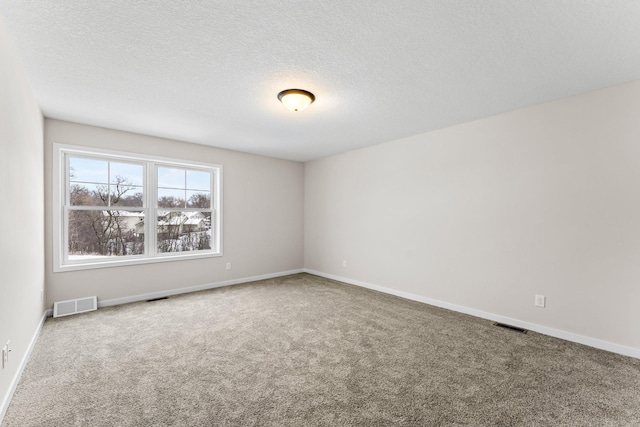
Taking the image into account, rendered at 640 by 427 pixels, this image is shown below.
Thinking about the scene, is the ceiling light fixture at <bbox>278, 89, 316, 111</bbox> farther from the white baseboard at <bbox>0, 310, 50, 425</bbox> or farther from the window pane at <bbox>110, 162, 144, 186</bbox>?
the white baseboard at <bbox>0, 310, 50, 425</bbox>

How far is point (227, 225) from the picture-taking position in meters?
5.18

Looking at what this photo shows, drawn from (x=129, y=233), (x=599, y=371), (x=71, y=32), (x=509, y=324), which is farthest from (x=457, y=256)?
(x=129, y=233)

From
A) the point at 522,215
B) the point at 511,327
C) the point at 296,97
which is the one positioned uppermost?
the point at 296,97

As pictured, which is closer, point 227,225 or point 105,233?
point 105,233

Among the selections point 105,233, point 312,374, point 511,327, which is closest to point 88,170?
point 105,233

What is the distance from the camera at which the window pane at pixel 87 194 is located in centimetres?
387

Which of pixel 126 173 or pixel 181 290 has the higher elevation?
pixel 126 173

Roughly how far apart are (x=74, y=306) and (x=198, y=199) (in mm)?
2182

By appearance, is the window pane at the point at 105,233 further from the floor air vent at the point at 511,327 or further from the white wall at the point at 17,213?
the floor air vent at the point at 511,327

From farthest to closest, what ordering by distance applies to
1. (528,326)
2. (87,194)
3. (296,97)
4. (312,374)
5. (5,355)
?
(87,194) → (528,326) → (296,97) → (312,374) → (5,355)

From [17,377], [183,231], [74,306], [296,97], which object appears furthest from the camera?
[183,231]

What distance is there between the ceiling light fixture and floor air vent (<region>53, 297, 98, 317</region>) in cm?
355

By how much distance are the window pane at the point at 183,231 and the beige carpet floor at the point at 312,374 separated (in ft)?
4.35

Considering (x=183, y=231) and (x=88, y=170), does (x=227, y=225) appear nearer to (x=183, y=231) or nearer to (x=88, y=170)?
(x=183, y=231)
